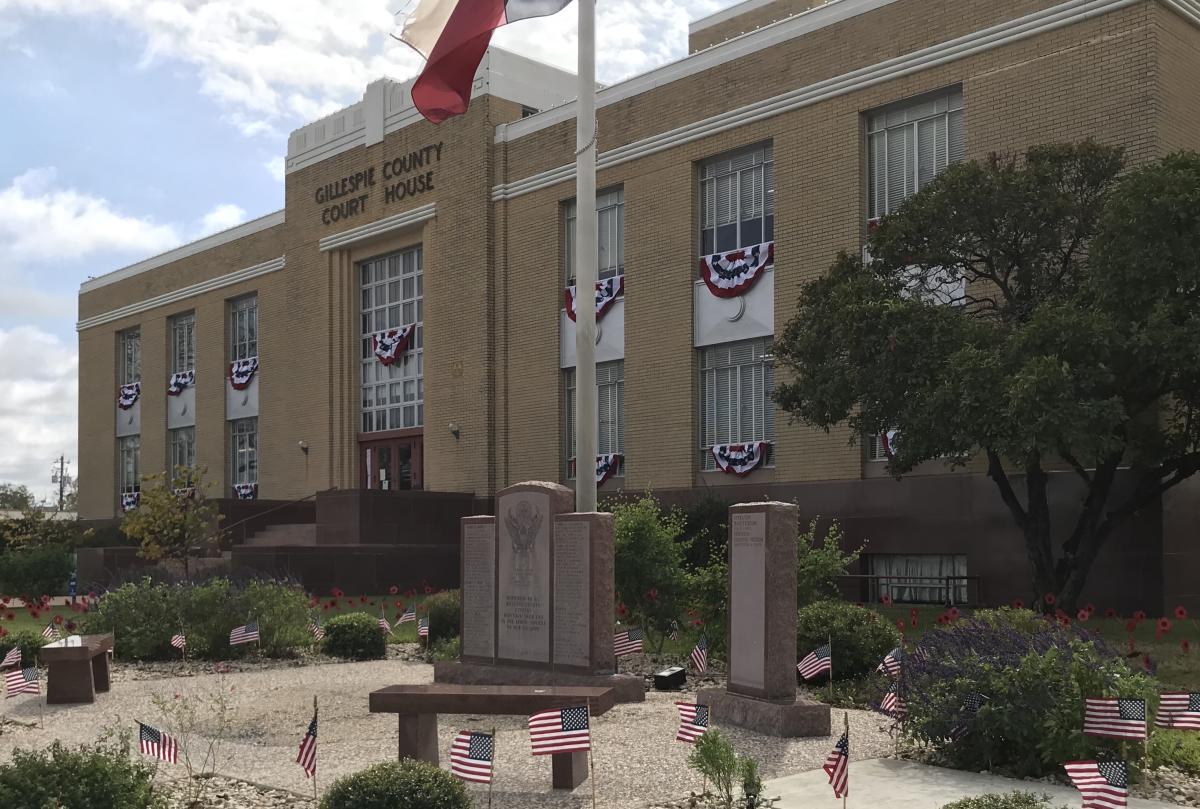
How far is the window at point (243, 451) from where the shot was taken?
142ft

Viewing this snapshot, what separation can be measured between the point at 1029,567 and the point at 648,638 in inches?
338

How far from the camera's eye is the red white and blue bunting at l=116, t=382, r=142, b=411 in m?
49.9

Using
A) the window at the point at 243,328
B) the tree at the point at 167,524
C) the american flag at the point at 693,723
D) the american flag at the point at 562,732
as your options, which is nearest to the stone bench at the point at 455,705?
the american flag at the point at 693,723

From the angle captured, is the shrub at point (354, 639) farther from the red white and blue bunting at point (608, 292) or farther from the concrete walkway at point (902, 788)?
the red white and blue bunting at point (608, 292)

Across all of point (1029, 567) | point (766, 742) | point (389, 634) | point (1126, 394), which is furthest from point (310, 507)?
point (766, 742)

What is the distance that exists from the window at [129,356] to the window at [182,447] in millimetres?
4035

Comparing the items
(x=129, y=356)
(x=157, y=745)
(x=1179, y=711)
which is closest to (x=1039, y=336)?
(x=1179, y=711)

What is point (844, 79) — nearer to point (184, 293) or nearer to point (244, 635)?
point (244, 635)

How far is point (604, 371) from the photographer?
1257 inches

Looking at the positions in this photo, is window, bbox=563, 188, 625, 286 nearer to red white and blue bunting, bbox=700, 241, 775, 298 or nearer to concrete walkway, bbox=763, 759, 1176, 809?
red white and blue bunting, bbox=700, 241, 775, 298

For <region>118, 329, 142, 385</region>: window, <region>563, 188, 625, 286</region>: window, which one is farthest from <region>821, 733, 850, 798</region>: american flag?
<region>118, 329, 142, 385</region>: window

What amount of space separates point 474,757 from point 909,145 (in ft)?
66.5

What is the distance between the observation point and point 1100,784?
24.0ft

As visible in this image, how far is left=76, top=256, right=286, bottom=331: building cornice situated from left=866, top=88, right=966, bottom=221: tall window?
70.3 ft
